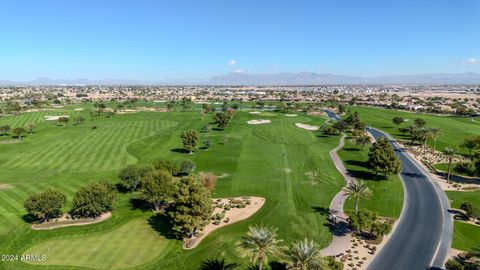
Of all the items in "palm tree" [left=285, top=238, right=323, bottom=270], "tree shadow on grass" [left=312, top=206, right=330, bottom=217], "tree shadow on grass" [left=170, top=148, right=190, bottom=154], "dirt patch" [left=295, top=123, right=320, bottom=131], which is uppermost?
"palm tree" [left=285, top=238, right=323, bottom=270]

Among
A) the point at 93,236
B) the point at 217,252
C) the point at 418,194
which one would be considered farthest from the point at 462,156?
the point at 93,236

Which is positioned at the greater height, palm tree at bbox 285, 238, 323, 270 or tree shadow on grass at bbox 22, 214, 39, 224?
palm tree at bbox 285, 238, 323, 270

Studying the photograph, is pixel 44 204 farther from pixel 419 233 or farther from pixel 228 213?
pixel 419 233

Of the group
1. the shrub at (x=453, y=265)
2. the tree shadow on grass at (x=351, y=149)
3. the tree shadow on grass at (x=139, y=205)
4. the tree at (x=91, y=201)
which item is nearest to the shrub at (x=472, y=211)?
the shrub at (x=453, y=265)

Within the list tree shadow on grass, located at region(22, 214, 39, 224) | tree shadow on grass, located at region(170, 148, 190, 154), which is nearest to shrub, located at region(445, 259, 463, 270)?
tree shadow on grass, located at region(22, 214, 39, 224)

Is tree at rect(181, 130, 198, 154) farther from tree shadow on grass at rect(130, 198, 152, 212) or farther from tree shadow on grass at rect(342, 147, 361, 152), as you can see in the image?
tree shadow on grass at rect(342, 147, 361, 152)

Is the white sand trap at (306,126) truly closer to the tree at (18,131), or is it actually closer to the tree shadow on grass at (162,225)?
the tree shadow on grass at (162,225)
